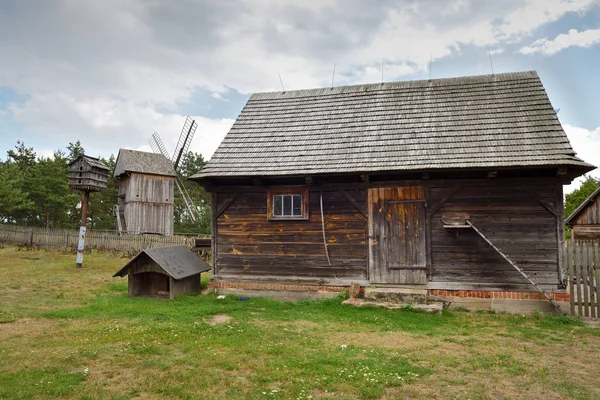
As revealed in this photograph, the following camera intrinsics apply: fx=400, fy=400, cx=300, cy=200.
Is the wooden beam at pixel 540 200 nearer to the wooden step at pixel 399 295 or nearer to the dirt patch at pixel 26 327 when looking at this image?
the wooden step at pixel 399 295

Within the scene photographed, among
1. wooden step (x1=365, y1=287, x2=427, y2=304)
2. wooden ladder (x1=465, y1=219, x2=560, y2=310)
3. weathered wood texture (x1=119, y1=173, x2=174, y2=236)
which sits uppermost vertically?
weathered wood texture (x1=119, y1=173, x2=174, y2=236)

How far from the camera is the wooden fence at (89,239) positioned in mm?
22266

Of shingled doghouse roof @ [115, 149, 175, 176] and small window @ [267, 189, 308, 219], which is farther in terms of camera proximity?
shingled doghouse roof @ [115, 149, 175, 176]

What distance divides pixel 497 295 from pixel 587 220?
15.4 m

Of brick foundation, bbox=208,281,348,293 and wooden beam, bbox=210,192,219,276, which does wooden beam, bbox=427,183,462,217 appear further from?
wooden beam, bbox=210,192,219,276

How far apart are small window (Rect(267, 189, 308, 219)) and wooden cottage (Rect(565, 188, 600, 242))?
16.9m

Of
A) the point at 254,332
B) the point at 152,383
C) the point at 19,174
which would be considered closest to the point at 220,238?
the point at 254,332

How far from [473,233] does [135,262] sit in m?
8.84

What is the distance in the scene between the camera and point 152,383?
501 cm

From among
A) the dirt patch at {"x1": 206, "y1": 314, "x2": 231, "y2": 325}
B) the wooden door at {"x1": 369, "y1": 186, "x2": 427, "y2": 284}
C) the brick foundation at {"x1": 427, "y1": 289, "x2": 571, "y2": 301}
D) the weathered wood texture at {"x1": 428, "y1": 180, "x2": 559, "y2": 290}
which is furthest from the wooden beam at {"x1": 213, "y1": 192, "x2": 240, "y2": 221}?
the brick foundation at {"x1": 427, "y1": 289, "x2": 571, "y2": 301}

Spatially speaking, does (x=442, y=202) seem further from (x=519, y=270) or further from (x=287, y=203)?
(x=287, y=203)

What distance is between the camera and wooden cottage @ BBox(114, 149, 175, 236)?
2753 centimetres

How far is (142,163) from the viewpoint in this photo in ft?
93.2

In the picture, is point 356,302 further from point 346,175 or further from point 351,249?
point 346,175
